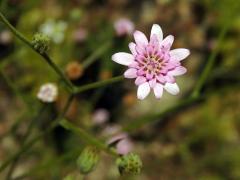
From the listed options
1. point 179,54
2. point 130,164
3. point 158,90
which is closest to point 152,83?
point 158,90

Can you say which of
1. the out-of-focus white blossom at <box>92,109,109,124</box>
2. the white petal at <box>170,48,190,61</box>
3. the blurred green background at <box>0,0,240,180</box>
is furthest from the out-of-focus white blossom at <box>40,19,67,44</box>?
the white petal at <box>170,48,190,61</box>

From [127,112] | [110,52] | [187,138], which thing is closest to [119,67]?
[110,52]

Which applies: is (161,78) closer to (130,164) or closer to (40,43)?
(130,164)

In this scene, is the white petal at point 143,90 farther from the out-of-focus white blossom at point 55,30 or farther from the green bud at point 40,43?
the out-of-focus white blossom at point 55,30

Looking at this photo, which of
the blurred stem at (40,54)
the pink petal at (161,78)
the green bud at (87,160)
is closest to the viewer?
the blurred stem at (40,54)

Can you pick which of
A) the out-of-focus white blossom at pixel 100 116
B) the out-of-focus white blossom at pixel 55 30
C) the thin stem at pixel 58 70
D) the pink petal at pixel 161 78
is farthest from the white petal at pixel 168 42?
the out-of-focus white blossom at pixel 100 116

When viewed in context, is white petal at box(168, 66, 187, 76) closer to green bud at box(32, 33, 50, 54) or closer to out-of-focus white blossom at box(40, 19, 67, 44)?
green bud at box(32, 33, 50, 54)

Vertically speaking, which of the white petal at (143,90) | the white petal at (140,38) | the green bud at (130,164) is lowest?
the green bud at (130,164)

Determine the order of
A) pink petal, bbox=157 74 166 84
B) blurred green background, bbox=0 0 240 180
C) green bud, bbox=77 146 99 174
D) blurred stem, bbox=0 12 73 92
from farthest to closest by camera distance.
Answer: blurred green background, bbox=0 0 240 180 → green bud, bbox=77 146 99 174 → pink petal, bbox=157 74 166 84 → blurred stem, bbox=0 12 73 92
